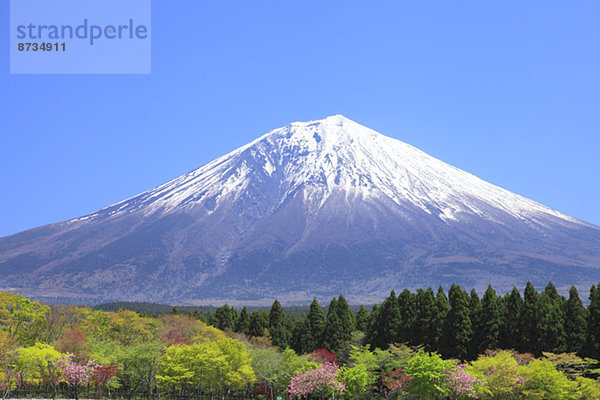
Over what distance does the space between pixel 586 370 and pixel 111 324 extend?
6748 cm

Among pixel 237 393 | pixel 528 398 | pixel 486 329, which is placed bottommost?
pixel 237 393

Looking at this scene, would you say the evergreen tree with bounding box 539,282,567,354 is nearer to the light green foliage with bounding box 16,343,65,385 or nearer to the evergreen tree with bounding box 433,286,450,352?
the evergreen tree with bounding box 433,286,450,352

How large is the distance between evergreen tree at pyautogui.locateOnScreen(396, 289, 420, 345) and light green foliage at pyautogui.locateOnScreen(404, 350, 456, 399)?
17418mm

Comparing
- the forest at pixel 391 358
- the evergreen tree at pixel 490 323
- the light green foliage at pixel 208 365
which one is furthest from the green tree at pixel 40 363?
the evergreen tree at pixel 490 323

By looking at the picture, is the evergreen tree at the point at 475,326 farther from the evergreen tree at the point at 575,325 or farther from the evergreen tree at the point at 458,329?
the evergreen tree at the point at 575,325

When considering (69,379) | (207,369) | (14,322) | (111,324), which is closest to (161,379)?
(207,369)

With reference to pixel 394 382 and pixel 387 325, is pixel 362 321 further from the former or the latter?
pixel 394 382

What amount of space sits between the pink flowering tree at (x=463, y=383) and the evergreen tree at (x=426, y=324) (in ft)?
54.4

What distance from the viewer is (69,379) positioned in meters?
67.8

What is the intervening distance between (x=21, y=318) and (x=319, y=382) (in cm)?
3867

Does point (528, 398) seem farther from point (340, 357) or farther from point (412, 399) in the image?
point (340, 357)

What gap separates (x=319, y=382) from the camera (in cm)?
6175

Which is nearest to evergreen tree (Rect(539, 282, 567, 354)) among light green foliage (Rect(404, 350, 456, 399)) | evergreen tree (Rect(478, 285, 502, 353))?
evergreen tree (Rect(478, 285, 502, 353))

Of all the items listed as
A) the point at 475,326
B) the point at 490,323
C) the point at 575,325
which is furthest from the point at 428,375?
the point at 575,325
